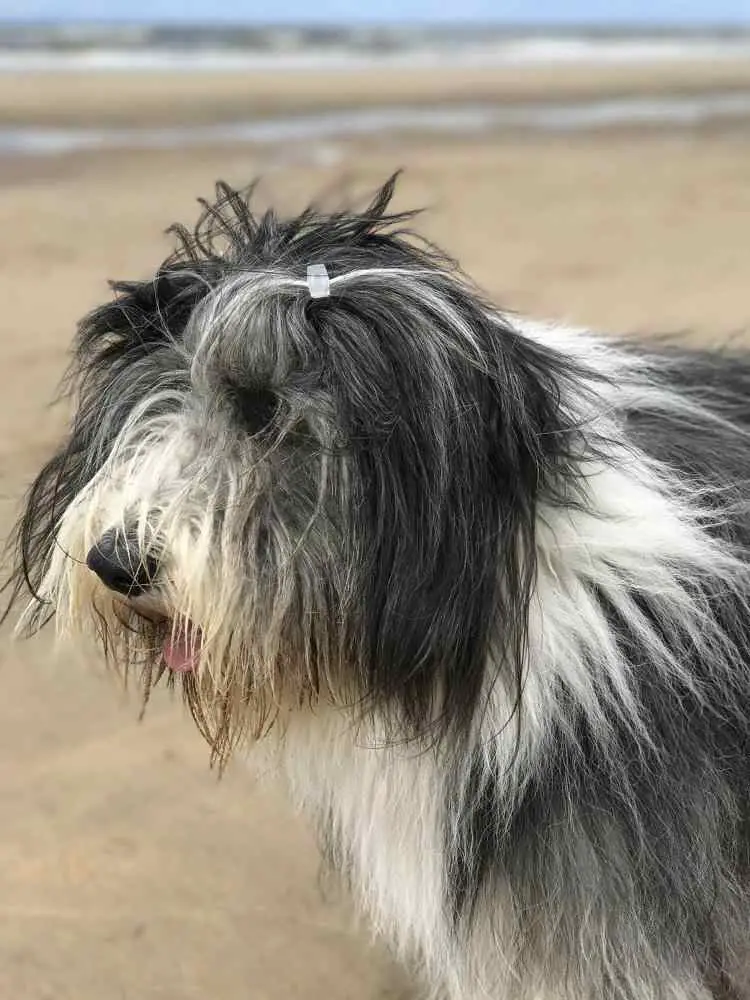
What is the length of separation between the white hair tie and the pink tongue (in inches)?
19.9

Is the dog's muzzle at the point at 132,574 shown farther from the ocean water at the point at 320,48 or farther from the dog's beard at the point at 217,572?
the ocean water at the point at 320,48

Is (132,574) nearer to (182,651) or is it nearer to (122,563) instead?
(122,563)

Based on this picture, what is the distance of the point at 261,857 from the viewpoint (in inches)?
113

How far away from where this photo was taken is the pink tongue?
1668 mm

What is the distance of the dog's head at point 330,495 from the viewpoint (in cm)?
159

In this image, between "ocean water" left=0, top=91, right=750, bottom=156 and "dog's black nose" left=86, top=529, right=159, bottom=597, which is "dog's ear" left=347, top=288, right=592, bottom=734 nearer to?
"dog's black nose" left=86, top=529, right=159, bottom=597

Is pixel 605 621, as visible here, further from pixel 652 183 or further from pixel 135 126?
pixel 135 126

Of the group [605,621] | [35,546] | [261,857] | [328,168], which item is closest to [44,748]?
[261,857]

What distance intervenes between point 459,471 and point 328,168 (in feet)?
32.7

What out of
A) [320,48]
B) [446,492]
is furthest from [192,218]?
[320,48]

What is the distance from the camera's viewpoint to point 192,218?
884cm

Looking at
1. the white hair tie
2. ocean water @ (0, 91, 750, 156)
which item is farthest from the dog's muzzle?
ocean water @ (0, 91, 750, 156)

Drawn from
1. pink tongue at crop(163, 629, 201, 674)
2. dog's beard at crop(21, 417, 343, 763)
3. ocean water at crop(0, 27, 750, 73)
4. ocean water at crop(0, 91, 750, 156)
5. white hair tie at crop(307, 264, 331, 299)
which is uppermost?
ocean water at crop(0, 27, 750, 73)

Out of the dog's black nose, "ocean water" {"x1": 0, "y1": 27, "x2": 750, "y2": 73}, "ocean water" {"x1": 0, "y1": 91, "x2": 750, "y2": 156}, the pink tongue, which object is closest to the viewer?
Answer: the dog's black nose
